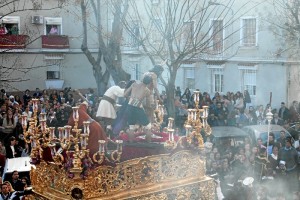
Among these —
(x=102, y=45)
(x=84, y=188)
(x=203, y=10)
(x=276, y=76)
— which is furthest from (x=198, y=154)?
(x=276, y=76)

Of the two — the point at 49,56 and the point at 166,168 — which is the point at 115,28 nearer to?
the point at 166,168

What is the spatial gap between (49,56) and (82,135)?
22.5m

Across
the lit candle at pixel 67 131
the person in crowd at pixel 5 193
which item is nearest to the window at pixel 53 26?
the person in crowd at pixel 5 193

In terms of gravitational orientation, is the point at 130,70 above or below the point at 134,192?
above

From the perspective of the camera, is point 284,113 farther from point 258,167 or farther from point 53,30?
point 53,30

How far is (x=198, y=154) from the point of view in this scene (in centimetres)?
711

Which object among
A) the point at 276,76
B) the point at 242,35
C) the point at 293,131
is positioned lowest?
the point at 293,131

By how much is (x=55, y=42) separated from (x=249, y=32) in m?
10.7

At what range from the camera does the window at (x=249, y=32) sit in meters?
19.1

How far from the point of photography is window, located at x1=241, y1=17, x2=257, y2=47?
62.5 ft

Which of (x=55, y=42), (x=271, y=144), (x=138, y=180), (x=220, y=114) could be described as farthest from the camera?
(x=55, y=42)

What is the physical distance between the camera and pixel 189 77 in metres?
24.1

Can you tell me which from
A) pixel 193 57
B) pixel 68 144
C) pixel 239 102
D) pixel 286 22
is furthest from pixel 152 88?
pixel 239 102

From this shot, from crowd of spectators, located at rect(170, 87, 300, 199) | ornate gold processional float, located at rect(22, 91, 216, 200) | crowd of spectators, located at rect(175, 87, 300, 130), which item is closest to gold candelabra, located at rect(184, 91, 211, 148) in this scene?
ornate gold processional float, located at rect(22, 91, 216, 200)
